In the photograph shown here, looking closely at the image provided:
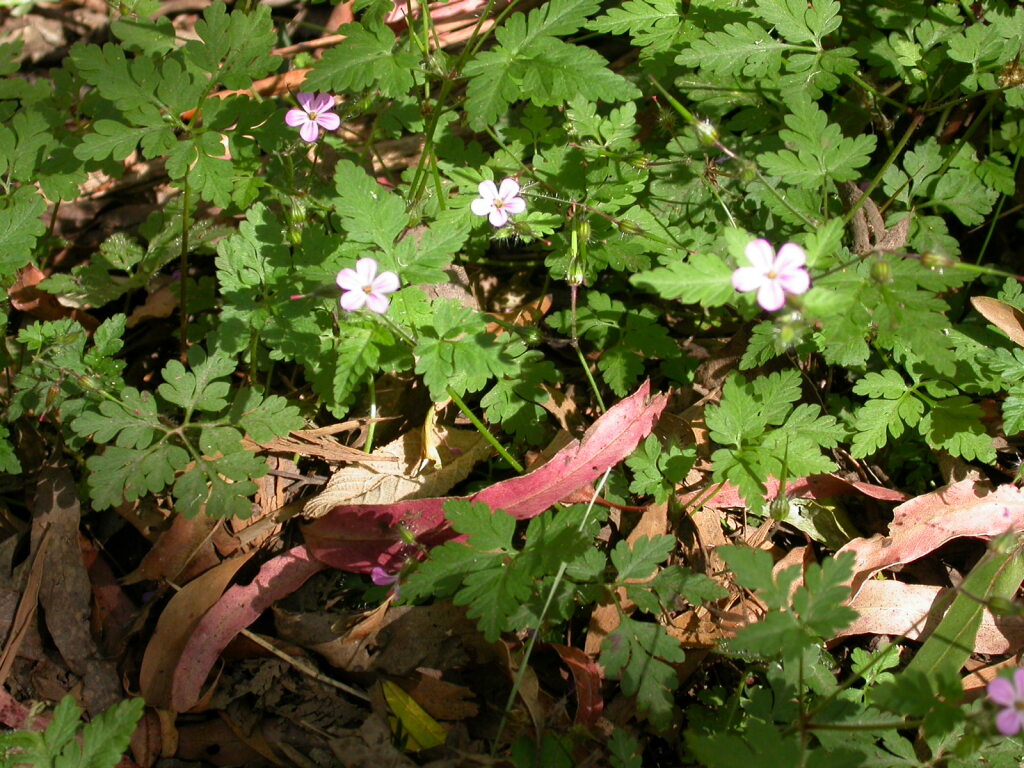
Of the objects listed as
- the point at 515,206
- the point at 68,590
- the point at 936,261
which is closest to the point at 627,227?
the point at 515,206

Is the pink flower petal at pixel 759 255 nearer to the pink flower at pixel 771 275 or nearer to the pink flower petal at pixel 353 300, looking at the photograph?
the pink flower at pixel 771 275

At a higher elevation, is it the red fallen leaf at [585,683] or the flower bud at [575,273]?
the flower bud at [575,273]

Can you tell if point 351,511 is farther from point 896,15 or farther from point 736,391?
point 896,15

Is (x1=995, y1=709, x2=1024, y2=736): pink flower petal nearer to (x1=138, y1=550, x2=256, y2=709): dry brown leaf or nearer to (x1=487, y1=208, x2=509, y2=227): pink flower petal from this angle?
(x1=487, y1=208, x2=509, y2=227): pink flower petal

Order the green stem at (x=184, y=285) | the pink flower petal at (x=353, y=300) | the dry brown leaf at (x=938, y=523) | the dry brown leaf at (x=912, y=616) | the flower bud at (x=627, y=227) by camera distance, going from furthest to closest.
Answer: the green stem at (x=184, y=285) < the flower bud at (x=627, y=227) < the dry brown leaf at (x=938, y=523) < the dry brown leaf at (x=912, y=616) < the pink flower petal at (x=353, y=300)

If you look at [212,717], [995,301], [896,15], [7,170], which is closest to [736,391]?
[995,301]

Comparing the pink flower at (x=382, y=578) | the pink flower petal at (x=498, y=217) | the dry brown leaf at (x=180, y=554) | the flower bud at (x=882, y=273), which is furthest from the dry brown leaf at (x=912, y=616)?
the dry brown leaf at (x=180, y=554)
